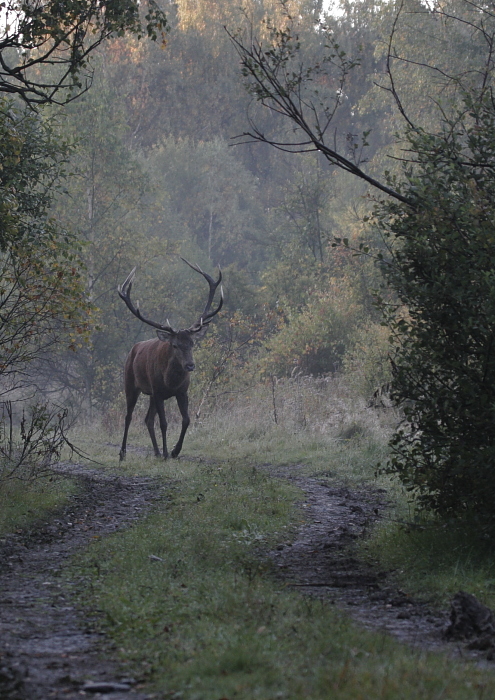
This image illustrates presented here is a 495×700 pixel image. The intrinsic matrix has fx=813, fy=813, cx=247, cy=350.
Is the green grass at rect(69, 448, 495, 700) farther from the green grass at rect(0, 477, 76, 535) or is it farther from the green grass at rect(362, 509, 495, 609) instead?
the green grass at rect(0, 477, 76, 535)

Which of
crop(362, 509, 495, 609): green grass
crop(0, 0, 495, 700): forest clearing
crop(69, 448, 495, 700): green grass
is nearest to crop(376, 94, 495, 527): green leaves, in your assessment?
crop(0, 0, 495, 700): forest clearing

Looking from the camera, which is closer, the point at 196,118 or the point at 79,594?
the point at 79,594

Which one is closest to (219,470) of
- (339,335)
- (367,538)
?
(367,538)

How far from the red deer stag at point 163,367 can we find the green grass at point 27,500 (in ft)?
16.6

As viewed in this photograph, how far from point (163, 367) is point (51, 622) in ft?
38.9

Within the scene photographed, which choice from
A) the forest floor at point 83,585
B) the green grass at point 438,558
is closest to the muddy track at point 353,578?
the forest floor at point 83,585

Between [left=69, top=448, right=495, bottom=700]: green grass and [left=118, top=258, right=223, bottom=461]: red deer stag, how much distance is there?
7872mm

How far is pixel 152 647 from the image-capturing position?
179 inches

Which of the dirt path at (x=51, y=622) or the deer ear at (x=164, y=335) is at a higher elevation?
the deer ear at (x=164, y=335)

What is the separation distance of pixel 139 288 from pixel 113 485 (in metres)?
19.8

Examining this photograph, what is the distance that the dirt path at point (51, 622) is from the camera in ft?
13.0

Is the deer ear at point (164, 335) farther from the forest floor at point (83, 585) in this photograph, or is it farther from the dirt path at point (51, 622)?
the dirt path at point (51, 622)

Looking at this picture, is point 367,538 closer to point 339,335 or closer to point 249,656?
point 249,656

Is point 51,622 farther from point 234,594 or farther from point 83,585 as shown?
point 234,594
